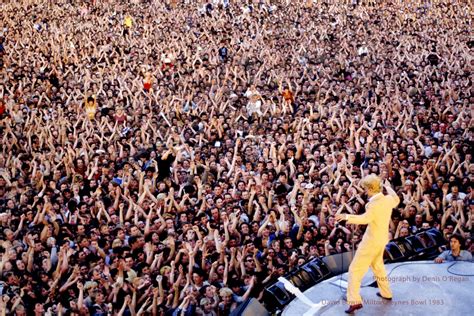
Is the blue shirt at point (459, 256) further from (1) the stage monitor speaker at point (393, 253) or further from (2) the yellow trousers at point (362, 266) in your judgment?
(2) the yellow trousers at point (362, 266)

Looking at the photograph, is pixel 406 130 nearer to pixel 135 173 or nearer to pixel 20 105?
pixel 135 173

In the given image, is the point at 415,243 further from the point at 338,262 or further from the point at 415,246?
the point at 338,262

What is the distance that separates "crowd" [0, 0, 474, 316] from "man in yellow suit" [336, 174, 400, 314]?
1336 mm

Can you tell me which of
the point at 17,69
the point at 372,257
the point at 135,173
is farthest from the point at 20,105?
the point at 372,257

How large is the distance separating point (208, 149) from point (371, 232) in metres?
5.03

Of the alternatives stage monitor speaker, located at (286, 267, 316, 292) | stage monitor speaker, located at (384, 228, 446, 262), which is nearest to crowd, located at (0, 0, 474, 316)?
stage monitor speaker, located at (384, 228, 446, 262)

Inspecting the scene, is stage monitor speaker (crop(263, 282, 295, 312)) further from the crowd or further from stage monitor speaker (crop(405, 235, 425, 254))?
stage monitor speaker (crop(405, 235, 425, 254))

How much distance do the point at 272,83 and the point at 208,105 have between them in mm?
1928

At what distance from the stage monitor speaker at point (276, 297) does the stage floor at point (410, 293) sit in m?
0.09

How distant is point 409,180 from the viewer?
8.27 m

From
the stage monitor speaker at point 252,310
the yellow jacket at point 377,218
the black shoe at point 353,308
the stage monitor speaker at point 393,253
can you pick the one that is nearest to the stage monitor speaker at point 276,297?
the stage monitor speaker at point 252,310

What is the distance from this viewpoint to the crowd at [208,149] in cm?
688

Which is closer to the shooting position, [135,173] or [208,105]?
[135,173]

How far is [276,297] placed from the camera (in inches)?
232
